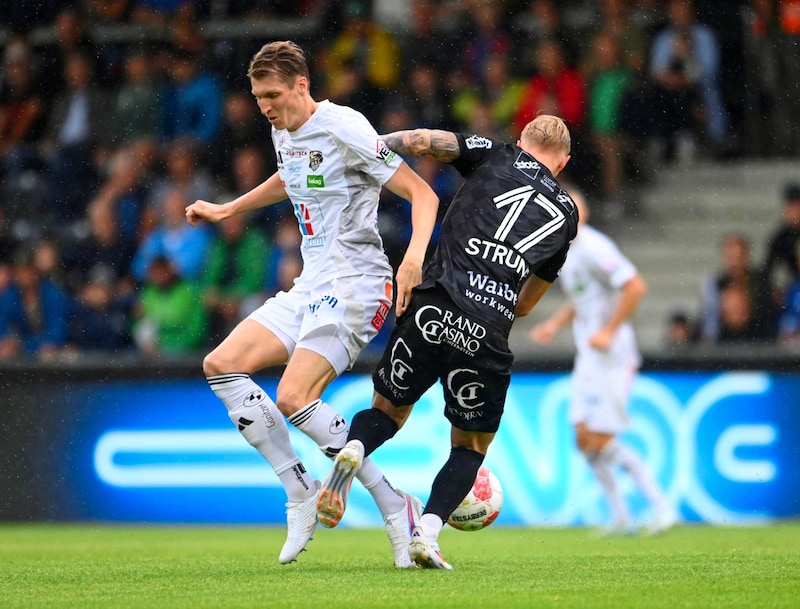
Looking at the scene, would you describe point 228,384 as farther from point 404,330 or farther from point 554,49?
point 554,49

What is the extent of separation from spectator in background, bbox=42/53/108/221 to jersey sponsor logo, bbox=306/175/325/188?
837 cm

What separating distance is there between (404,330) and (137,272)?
24.7 feet

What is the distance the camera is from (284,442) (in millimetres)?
6559

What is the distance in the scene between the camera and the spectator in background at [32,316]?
12.7 metres

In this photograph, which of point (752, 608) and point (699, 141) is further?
point (699, 141)

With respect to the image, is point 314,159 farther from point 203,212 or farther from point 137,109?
point 137,109

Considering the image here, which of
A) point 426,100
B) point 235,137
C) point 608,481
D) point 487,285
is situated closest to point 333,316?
point 487,285

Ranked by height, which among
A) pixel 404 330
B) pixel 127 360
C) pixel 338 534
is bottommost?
pixel 338 534

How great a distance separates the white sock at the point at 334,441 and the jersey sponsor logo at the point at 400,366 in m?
0.36

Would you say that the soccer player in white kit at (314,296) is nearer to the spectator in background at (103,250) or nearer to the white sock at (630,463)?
the white sock at (630,463)

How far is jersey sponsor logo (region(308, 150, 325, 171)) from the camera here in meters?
6.43

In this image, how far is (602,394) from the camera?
10.2 metres

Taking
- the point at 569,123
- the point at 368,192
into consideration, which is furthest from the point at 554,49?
the point at 368,192

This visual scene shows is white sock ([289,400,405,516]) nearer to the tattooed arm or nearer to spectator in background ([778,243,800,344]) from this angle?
the tattooed arm
